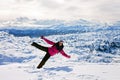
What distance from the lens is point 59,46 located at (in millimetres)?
17625

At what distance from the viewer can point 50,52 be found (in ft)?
58.3

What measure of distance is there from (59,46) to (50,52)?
661 mm
